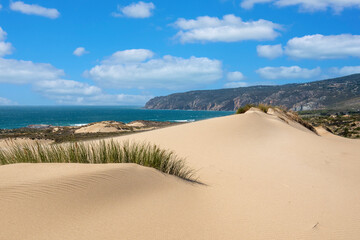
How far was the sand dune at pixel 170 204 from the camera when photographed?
311 centimetres

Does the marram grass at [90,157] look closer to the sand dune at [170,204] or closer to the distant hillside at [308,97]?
the sand dune at [170,204]

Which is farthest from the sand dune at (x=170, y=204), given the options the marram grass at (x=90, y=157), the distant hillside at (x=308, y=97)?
the distant hillside at (x=308, y=97)

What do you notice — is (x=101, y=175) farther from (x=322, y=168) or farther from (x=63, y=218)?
(x=322, y=168)

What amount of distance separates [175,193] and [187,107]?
189 metres

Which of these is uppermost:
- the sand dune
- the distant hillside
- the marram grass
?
the distant hillside

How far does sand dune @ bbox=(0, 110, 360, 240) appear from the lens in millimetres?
3111

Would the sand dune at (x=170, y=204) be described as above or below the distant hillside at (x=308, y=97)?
below

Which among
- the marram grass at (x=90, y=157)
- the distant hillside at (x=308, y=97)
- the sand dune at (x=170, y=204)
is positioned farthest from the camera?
the distant hillside at (x=308, y=97)

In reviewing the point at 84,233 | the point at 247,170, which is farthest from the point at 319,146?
the point at 84,233

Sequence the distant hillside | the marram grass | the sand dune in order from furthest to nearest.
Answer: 1. the distant hillside
2. the marram grass
3. the sand dune

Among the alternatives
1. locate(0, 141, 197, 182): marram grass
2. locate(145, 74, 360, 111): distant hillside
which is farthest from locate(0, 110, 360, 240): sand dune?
locate(145, 74, 360, 111): distant hillside

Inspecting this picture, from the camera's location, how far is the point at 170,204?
3900 millimetres

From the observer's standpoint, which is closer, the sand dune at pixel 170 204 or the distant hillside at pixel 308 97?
the sand dune at pixel 170 204

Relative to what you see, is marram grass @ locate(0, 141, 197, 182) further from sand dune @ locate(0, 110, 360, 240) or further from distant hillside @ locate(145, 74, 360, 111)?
distant hillside @ locate(145, 74, 360, 111)
